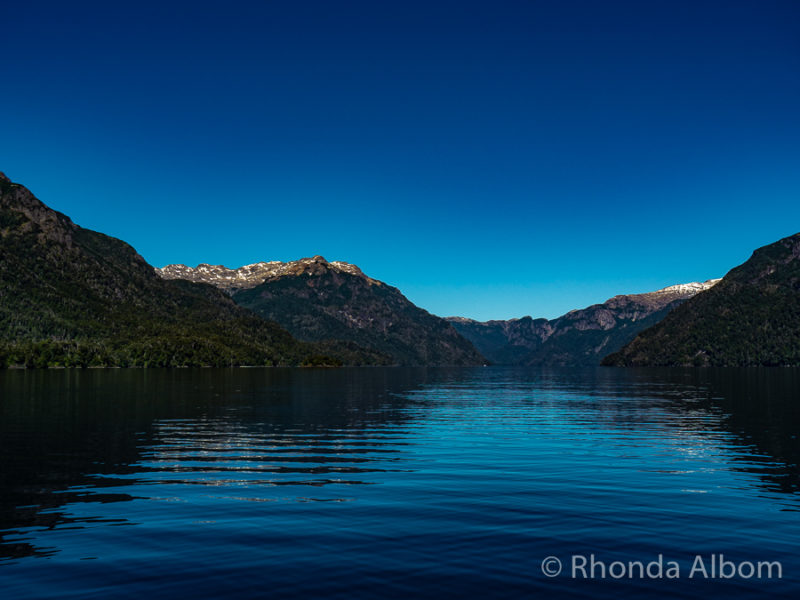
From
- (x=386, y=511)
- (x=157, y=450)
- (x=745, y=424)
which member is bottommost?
(x=745, y=424)

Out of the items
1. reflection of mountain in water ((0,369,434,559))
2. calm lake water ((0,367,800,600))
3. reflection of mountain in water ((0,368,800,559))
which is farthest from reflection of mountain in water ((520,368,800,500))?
reflection of mountain in water ((0,369,434,559))

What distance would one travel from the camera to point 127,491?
28.8 metres

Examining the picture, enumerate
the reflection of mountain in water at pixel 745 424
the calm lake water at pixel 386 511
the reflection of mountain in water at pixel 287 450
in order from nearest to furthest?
the calm lake water at pixel 386 511, the reflection of mountain in water at pixel 287 450, the reflection of mountain in water at pixel 745 424

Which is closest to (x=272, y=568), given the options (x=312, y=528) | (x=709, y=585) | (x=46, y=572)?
(x=312, y=528)

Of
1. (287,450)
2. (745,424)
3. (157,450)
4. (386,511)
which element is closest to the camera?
(386,511)

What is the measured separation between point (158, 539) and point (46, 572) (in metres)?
3.96

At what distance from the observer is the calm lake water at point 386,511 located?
16.7 meters

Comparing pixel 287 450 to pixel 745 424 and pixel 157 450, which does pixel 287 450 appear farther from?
pixel 745 424

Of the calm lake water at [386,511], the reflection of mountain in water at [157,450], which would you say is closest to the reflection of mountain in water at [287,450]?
the reflection of mountain in water at [157,450]

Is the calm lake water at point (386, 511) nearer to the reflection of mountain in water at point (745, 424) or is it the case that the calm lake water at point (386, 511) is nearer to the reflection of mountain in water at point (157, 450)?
the reflection of mountain in water at point (157, 450)

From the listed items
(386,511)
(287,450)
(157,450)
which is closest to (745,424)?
(287,450)

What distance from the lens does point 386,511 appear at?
24719 millimetres

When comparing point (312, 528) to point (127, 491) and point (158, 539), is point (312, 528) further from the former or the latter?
point (127, 491)

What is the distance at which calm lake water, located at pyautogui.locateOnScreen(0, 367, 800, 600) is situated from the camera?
54.8 ft
